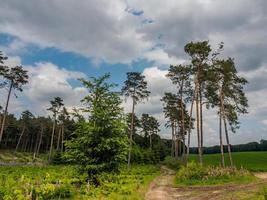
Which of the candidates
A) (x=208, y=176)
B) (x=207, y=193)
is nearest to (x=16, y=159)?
(x=208, y=176)

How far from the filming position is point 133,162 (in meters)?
64.1

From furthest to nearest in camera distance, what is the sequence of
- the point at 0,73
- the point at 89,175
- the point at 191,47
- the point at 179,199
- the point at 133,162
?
the point at 133,162 → the point at 0,73 → the point at 191,47 → the point at 89,175 → the point at 179,199

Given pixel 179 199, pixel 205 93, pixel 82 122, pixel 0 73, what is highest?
pixel 0 73

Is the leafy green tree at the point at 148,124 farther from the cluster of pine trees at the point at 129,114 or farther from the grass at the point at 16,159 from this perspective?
the grass at the point at 16,159

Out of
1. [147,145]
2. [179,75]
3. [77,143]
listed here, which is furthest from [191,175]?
[147,145]

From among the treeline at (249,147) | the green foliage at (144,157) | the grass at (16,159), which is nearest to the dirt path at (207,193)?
the green foliage at (144,157)

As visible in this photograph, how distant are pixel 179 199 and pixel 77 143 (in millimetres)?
6588

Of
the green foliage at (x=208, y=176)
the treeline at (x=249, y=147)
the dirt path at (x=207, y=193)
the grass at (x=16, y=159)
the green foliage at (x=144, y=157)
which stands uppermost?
the treeline at (x=249, y=147)

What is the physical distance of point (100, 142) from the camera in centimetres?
1750

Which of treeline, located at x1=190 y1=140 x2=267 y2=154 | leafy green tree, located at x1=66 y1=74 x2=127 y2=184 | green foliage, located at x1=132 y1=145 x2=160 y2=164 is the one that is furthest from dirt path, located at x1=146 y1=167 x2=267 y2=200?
treeline, located at x1=190 y1=140 x2=267 y2=154

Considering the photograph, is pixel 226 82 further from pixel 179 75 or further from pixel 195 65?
pixel 179 75

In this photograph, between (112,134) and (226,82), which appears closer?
(112,134)

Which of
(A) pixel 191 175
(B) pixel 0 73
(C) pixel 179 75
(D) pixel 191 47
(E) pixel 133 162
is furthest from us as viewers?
(E) pixel 133 162

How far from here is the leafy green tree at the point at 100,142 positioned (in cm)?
1730
